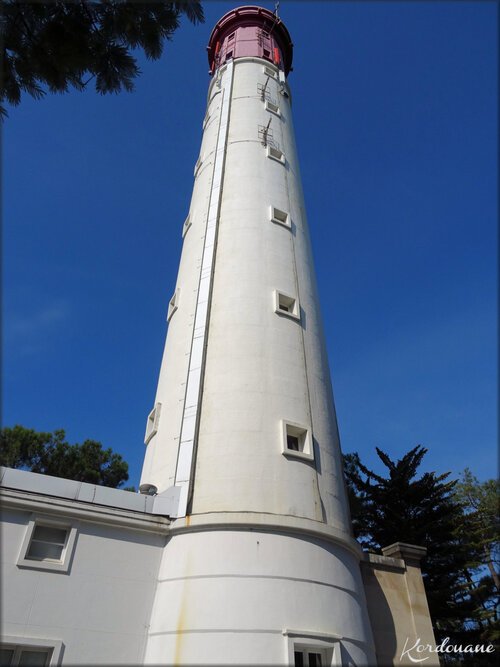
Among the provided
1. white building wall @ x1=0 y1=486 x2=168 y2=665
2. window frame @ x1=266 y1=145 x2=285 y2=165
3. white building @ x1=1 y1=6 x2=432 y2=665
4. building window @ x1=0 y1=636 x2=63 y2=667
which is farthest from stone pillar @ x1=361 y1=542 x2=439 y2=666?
window frame @ x1=266 y1=145 x2=285 y2=165

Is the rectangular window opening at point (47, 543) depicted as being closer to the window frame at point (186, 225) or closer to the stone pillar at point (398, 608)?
the stone pillar at point (398, 608)

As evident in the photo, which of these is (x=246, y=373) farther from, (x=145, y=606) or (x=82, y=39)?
(x=82, y=39)

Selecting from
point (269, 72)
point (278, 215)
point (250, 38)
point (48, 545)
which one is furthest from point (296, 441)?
point (250, 38)

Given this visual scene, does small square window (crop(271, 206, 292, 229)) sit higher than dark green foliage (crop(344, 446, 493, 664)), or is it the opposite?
small square window (crop(271, 206, 292, 229))

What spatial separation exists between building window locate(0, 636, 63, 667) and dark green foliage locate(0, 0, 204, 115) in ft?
33.9

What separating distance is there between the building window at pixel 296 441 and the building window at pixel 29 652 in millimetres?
6762

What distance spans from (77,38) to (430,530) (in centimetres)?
2310

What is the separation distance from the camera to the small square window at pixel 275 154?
2178 centimetres

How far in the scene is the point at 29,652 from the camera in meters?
9.75

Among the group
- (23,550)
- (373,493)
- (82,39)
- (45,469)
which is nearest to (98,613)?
(23,550)

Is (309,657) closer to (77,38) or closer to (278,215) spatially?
(77,38)

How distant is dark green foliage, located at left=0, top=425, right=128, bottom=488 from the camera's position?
1053 inches

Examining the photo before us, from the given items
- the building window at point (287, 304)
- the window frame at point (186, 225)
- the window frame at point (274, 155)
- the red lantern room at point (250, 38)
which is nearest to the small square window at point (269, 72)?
the red lantern room at point (250, 38)

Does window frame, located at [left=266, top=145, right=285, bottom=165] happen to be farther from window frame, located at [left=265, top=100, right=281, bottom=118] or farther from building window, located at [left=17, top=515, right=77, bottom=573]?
building window, located at [left=17, top=515, right=77, bottom=573]
